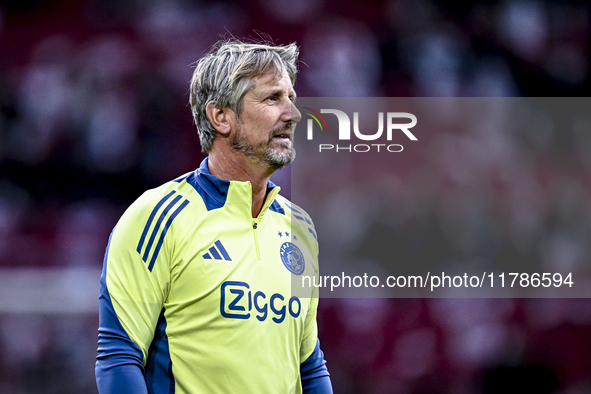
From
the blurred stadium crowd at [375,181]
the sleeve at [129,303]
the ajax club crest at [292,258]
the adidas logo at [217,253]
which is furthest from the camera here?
the blurred stadium crowd at [375,181]

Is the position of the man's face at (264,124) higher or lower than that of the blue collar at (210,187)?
higher

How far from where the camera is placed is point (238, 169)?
3.89 ft

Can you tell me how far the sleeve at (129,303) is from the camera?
0.96 metres

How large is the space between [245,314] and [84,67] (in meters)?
1.88

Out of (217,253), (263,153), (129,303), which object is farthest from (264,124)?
(129,303)

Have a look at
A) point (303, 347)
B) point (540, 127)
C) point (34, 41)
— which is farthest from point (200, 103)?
point (540, 127)

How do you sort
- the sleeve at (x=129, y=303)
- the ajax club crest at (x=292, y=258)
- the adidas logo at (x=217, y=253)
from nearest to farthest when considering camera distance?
the sleeve at (x=129, y=303), the adidas logo at (x=217, y=253), the ajax club crest at (x=292, y=258)

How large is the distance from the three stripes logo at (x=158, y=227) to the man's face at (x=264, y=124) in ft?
0.56

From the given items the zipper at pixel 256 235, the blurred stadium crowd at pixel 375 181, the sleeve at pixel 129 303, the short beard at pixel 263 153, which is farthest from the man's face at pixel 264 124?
the blurred stadium crowd at pixel 375 181

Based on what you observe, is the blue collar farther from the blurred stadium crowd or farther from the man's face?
the blurred stadium crowd

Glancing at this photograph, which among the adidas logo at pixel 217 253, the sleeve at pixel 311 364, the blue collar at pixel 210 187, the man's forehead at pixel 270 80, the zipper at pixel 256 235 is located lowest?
the sleeve at pixel 311 364

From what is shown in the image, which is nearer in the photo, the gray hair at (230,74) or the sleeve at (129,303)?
the sleeve at (129,303)

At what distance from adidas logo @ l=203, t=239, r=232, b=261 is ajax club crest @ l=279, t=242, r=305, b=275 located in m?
0.13

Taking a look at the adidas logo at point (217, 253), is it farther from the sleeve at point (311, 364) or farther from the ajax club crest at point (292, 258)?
the sleeve at point (311, 364)
